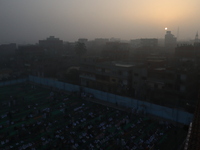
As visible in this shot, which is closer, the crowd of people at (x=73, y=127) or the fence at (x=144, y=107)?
the crowd of people at (x=73, y=127)

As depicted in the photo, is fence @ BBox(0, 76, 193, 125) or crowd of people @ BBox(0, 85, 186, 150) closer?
crowd of people @ BBox(0, 85, 186, 150)

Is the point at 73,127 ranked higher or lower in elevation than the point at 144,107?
lower

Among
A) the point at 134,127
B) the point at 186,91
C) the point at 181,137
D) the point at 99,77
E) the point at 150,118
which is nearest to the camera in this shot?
the point at 181,137

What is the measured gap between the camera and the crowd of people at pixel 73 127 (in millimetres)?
12234

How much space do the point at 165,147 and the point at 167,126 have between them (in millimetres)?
2793

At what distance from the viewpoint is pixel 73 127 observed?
47.6 feet

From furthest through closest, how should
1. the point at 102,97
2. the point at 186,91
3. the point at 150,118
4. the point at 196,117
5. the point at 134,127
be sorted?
the point at 102,97 < the point at 186,91 < the point at 150,118 < the point at 134,127 < the point at 196,117

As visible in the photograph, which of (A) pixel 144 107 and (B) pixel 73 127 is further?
(A) pixel 144 107

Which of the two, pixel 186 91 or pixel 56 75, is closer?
pixel 186 91

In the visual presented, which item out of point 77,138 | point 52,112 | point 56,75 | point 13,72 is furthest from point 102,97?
point 13,72

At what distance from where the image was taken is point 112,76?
2461 centimetres

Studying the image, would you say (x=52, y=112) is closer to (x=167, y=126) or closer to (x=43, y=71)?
(x=167, y=126)

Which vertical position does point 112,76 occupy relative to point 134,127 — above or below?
above

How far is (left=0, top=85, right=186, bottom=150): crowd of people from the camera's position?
40.1 ft
